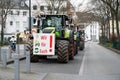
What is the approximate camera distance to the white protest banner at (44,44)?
25.4 meters

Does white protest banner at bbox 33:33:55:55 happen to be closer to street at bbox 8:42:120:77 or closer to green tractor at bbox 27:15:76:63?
green tractor at bbox 27:15:76:63

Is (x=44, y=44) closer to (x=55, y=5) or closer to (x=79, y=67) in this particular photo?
(x=79, y=67)

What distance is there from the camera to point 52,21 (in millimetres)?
29078

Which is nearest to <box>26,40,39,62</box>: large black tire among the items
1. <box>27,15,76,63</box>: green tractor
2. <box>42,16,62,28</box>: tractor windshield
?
<box>27,15,76,63</box>: green tractor

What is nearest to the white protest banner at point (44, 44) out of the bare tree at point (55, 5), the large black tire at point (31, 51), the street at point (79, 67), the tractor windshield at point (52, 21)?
the large black tire at point (31, 51)

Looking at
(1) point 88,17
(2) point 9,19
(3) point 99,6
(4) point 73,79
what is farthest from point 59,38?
Answer: (2) point 9,19

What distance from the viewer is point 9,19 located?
131 meters

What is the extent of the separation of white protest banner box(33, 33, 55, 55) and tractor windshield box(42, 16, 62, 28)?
353 centimetres

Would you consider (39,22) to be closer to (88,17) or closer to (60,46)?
(60,46)

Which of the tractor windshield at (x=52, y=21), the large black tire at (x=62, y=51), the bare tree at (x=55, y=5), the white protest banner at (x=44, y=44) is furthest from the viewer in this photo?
the bare tree at (x=55, y=5)

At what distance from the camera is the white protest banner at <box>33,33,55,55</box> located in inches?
1001

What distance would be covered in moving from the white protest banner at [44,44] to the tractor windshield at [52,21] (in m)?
3.53

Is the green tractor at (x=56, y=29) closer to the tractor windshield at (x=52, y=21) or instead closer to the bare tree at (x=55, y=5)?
the tractor windshield at (x=52, y=21)

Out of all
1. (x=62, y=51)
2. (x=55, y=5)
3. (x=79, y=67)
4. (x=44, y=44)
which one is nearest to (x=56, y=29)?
(x=44, y=44)
